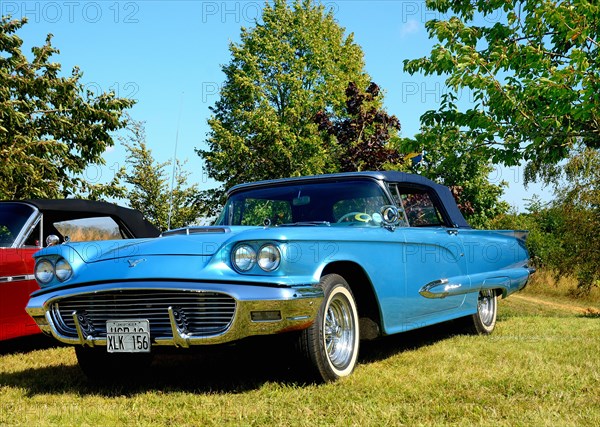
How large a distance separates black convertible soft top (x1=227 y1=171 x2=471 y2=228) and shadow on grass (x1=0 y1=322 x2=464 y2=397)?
147 cm

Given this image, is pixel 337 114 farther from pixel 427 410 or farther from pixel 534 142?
pixel 427 410

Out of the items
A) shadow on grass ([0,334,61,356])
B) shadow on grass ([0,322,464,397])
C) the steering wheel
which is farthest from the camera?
shadow on grass ([0,334,61,356])

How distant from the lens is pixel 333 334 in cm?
481

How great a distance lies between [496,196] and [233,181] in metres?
12.7

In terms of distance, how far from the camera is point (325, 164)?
1193 inches

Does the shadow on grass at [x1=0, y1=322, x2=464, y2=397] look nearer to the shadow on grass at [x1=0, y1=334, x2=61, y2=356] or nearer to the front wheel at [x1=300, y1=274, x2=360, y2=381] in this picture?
the front wheel at [x1=300, y1=274, x2=360, y2=381]

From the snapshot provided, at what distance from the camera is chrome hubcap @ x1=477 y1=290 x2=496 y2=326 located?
7414 millimetres

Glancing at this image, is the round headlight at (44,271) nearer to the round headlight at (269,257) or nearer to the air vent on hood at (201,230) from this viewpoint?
the air vent on hood at (201,230)

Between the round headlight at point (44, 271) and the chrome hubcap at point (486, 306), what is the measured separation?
432 centimetres

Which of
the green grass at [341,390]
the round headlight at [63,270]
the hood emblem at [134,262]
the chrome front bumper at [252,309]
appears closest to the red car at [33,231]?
the green grass at [341,390]

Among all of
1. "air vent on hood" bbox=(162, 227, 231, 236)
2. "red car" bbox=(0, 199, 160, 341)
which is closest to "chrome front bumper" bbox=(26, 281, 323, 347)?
"air vent on hood" bbox=(162, 227, 231, 236)

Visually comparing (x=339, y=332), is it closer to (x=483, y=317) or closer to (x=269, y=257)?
(x=269, y=257)

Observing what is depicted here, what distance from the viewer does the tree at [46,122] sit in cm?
1373

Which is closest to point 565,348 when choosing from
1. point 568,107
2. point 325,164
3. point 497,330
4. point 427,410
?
point 497,330
